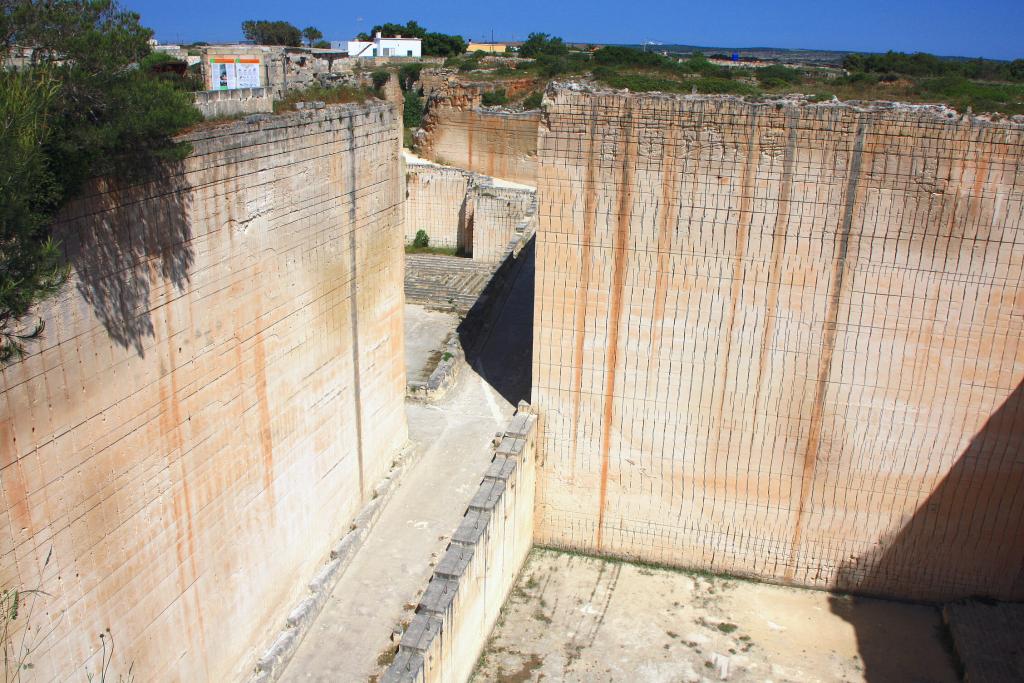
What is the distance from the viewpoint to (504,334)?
17.6 m

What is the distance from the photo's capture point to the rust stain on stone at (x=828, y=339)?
9.63 meters

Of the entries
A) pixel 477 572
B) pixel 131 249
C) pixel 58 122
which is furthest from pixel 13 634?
pixel 477 572

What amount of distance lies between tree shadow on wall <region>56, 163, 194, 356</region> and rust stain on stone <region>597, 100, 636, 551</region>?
5.15 meters

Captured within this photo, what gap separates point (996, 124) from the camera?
9.20 meters

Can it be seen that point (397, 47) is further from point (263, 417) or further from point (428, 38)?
point (263, 417)

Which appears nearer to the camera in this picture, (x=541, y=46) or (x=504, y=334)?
(x=504, y=334)

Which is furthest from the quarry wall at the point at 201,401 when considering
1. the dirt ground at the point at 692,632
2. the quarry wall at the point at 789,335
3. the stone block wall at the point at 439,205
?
the stone block wall at the point at 439,205

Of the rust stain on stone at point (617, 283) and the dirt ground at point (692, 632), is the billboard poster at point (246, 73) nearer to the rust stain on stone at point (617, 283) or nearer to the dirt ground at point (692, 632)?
the rust stain on stone at point (617, 283)

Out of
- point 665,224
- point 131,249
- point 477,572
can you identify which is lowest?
point 477,572

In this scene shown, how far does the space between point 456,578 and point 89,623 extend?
11.4 feet

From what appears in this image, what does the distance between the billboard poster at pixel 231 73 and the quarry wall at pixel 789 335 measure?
3.63m

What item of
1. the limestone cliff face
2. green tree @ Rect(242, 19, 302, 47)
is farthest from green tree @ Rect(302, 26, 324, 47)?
the limestone cliff face

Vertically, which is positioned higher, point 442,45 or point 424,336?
point 442,45

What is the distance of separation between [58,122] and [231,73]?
4.62m
